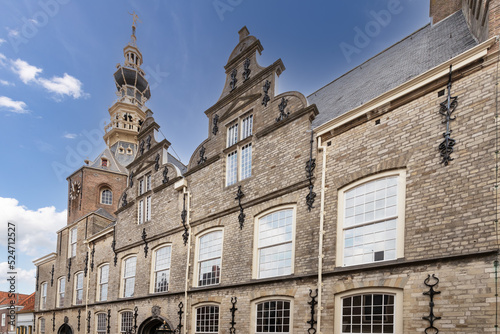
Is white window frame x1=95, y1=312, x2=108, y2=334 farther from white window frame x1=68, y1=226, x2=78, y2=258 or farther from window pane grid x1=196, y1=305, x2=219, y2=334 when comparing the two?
window pane grid x1=196, y1=305, x2=219, y2=334

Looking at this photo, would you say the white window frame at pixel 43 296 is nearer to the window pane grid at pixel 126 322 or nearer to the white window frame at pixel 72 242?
the white window frame at pixel 72 242

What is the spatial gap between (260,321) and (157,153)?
9.79m

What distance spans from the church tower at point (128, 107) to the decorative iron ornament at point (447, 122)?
31259 millimetres

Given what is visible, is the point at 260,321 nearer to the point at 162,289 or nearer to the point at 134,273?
the point at 162,289

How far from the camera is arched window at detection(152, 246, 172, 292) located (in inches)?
565

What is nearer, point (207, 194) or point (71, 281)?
point (207, 194)

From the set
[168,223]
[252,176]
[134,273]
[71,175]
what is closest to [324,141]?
[252,176]

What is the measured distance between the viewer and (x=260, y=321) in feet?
33.0

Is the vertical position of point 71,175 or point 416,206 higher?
point 71,175

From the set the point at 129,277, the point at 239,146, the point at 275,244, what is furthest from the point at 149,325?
the point at 239,146

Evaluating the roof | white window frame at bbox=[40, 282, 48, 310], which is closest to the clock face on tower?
white window frame at bbox=[40, 282, 48, 310]

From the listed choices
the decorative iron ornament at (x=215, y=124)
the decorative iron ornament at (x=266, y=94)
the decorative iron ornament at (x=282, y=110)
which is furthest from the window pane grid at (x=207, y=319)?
the decorative iron ornament at (x=266, y=94)

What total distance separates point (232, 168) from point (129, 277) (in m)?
8.32

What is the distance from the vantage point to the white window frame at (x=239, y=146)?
39.5 ft
